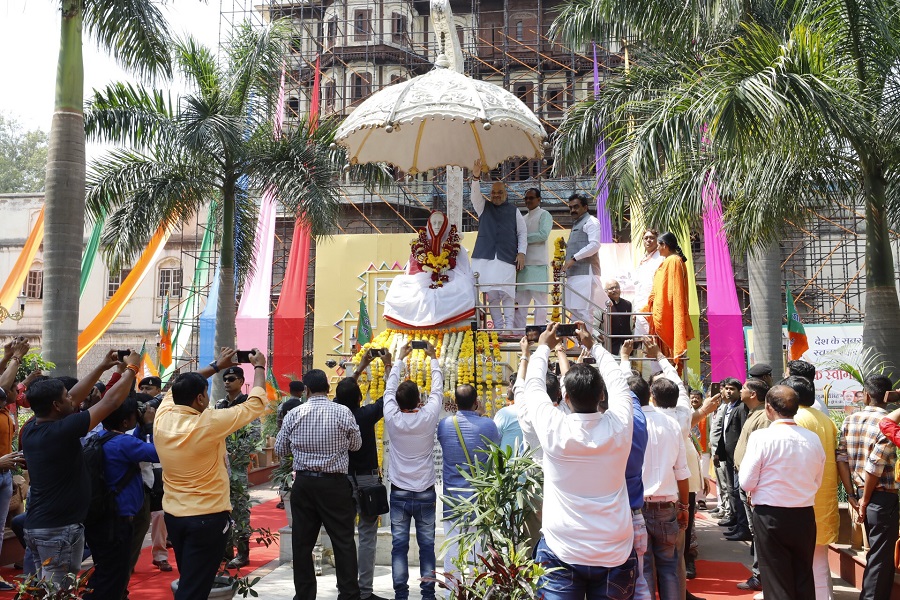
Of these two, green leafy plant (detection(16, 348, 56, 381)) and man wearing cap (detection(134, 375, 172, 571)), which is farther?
green leafy plant (detection(16, 348, 56, 381))

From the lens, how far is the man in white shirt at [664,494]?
18.4ft

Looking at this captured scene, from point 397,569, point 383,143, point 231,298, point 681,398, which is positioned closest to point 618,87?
point 383,143

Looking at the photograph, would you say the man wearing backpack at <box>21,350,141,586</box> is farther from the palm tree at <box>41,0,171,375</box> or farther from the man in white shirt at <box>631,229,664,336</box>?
the man in white shirt at <box>631,229,664,336</box>

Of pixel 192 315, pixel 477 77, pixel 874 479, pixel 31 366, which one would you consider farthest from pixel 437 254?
pixel 477 77

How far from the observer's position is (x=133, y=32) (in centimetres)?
1201

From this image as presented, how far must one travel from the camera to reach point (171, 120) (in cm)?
1393

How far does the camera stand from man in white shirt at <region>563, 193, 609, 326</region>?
927 centimetres

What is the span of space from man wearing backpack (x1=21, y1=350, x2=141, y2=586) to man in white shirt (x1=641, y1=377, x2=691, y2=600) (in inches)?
134

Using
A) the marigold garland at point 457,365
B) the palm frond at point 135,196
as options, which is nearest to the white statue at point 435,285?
the marigold garland at point 457,365

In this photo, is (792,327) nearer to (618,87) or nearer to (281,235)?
(618,87)

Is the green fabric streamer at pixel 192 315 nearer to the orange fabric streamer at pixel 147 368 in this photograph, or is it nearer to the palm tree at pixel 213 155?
the orange fabric streamer at pixel 147 368

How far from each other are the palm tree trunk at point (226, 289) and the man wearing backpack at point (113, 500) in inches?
321

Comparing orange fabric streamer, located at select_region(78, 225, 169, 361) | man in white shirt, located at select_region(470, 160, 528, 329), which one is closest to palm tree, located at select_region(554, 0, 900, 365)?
man in white shirt, located at select_region(470, 160, 528, 329)

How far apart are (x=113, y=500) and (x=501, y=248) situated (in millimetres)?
5266
